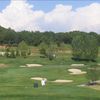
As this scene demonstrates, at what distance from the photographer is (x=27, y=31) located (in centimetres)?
16700

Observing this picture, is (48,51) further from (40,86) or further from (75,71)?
(40,86)

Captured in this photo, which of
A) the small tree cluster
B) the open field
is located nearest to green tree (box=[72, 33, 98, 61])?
the open field

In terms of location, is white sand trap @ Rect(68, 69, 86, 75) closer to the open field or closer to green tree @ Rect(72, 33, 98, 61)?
the open field

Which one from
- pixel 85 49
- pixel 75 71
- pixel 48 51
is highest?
pixel 85 49

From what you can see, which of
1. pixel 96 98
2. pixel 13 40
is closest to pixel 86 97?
pixel 96 98

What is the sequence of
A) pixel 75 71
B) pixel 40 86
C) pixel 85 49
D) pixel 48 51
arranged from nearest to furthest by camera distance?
pixel 40 86
pixel 75 71
pixel 85 49
pixel 48 51

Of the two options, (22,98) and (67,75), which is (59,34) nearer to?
(67,75)

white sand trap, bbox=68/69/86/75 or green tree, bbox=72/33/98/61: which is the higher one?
green tree, bbox=72/33/98/61

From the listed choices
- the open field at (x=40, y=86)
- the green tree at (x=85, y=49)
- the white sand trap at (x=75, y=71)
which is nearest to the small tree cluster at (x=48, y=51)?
the open field at (x=40, y=86)

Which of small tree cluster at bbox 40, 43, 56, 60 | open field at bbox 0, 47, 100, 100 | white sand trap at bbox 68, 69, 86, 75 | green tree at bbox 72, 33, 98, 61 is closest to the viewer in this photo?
open field at bbox 0, 47, 100, 100

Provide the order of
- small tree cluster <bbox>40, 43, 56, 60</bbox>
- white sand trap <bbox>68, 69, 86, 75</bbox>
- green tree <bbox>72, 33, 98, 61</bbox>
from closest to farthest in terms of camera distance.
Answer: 1. white sand trap <bbox>68, 69, 86, 75</bbox>
2. green tree <bbox>72, 33, 98, 61</bbox>
3. small tree cluster <bbox>40, 43, 56, 60</bbox>

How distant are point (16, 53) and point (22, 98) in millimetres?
62702

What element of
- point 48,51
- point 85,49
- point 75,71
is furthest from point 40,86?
point 48,51

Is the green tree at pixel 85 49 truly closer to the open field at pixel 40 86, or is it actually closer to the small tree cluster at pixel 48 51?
the open field at pixel 40 86
